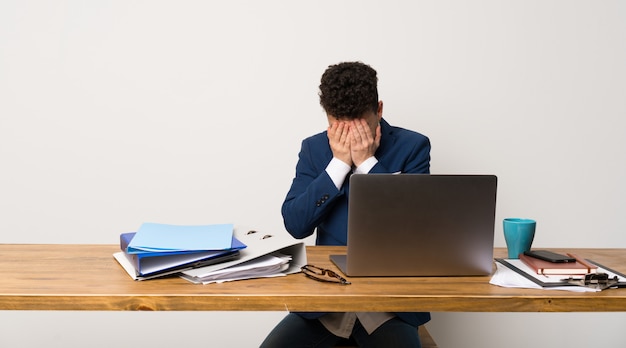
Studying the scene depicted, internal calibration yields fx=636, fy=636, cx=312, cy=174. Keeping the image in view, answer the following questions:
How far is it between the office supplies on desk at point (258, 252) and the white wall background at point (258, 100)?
110cm

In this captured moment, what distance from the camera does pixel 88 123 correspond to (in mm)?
2623

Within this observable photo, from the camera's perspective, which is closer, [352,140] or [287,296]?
[287,296]

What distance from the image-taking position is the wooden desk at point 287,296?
1218 mm

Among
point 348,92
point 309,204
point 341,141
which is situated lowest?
point 309,204

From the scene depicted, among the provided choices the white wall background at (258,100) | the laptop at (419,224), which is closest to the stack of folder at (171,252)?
the laptop at (419,224)

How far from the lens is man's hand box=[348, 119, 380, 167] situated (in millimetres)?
1731

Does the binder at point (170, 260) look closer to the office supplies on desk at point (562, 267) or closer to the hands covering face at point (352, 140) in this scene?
the hands covering face at point (352, 140)

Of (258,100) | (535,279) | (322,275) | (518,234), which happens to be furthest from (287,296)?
(258,100)

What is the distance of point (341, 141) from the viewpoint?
5.70 ft

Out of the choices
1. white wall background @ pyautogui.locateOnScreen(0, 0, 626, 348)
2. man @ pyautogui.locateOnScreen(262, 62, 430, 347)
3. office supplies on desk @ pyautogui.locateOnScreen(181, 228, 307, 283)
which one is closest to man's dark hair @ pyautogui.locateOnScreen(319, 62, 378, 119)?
man @ pyautogui.locateOnScreen(262, 62, 430, 347)

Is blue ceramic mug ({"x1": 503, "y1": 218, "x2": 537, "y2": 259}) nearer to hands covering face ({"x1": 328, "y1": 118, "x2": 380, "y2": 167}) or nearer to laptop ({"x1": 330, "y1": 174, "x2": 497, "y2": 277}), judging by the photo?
laptop ({"x1": 330, "y1": 174, "x2": 497, "y2": 277})

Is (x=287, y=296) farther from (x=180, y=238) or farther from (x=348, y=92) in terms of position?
(x=348, y=92)

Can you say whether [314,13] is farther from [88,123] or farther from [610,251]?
[610,251]

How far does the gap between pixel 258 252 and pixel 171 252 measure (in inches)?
7.5
